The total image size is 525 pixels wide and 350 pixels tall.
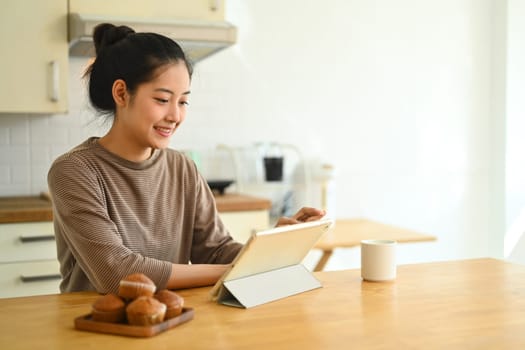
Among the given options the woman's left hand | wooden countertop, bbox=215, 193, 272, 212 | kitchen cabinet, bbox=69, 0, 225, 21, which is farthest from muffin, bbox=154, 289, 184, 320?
kitchen cabinet, bbox=69, 0, 225, 21

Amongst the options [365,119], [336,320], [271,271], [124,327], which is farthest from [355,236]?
[124,327]

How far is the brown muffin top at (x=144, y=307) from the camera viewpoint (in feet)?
4.52

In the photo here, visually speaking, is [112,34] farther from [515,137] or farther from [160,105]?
[515,137]

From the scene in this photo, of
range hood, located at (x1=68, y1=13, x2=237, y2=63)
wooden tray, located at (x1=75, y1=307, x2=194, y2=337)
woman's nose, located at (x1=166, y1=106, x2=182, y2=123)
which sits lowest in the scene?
wooden tray, located at (x1=75, y1=307, x2=194, y2=337)

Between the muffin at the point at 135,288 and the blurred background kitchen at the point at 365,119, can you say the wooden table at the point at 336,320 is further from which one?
the blurred background kitchen at the point at 365,119

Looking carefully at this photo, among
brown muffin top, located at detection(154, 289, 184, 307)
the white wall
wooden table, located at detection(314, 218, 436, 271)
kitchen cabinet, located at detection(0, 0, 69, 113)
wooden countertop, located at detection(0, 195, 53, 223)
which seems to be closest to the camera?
brown muffin top, located at detection(154, 289, 184, 307)

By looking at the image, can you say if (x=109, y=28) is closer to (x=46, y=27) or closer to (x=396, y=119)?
(x=46, y=27)

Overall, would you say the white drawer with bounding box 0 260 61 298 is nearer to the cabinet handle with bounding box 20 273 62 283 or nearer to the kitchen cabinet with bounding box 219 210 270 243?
the cabinet handle with bounding box 20 273 62 283

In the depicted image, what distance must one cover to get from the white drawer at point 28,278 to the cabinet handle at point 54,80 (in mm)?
771

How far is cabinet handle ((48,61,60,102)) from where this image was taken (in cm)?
333

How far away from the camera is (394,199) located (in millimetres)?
4535

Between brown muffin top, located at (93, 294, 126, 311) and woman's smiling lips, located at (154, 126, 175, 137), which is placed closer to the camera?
brown muffin top, located at (93, 294, 126, 311)

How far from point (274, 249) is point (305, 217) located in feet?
1.05

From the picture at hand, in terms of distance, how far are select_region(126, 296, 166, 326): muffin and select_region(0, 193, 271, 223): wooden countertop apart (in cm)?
180
